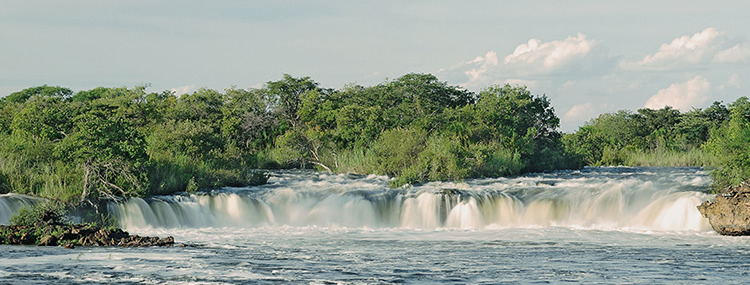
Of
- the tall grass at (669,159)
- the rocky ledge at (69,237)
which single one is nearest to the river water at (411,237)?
the rocky ledge at (69,237)

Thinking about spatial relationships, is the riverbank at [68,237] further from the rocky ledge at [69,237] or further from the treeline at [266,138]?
the treeline at [266,138]

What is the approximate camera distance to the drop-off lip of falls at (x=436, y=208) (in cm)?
2384

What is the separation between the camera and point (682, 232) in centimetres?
2189

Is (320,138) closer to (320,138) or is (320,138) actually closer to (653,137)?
(320,138)

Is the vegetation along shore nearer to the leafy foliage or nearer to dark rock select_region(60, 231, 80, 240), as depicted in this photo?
the leafy foliage

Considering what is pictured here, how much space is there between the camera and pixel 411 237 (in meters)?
21.6

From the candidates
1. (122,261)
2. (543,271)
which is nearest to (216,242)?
(122,261)

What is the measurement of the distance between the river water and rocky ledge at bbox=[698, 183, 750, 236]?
42 cm

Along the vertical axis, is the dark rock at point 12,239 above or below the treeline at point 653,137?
below

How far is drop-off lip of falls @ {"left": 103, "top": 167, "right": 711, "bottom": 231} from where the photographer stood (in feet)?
78.2

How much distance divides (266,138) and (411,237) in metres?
32.2

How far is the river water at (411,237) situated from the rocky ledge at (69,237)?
54 cm

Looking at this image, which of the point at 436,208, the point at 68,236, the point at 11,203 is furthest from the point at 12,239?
the point at 436,208

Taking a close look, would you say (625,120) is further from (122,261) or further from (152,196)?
(122,261)
